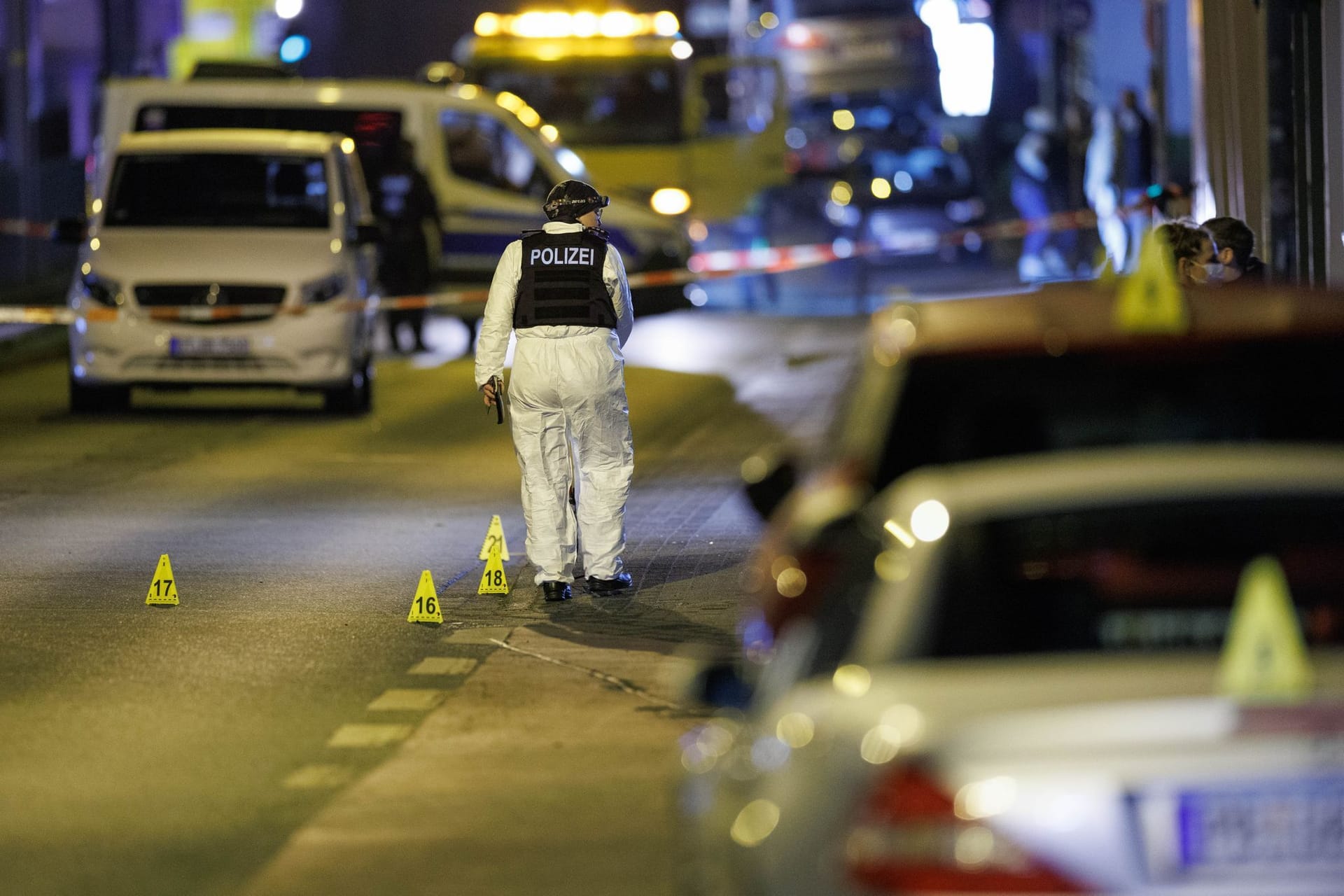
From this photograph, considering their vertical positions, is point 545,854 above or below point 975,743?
below

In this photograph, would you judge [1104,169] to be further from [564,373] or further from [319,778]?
[319,778]

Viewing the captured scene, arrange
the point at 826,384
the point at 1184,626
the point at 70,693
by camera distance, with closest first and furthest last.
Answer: the point at 1184,626, the point at 70,693, the point at 826,384

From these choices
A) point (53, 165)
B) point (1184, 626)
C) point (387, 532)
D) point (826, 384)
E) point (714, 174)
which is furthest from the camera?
point (53, 165)

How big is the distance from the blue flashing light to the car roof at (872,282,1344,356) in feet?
70.9

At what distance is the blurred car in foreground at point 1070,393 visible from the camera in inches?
187

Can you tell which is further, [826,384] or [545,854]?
[826,384]

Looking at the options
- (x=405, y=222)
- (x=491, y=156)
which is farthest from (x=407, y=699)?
(x=491, y=156)

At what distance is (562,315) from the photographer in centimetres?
1045

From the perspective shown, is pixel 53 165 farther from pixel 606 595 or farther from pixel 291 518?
pixel 606 595

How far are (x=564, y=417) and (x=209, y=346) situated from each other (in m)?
7.86

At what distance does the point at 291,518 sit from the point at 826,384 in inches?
286

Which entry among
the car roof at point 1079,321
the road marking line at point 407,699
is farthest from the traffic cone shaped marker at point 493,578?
the car roof at point 1079,321

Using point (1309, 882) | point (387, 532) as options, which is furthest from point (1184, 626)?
point (387, 532)

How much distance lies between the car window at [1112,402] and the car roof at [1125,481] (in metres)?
0.49
